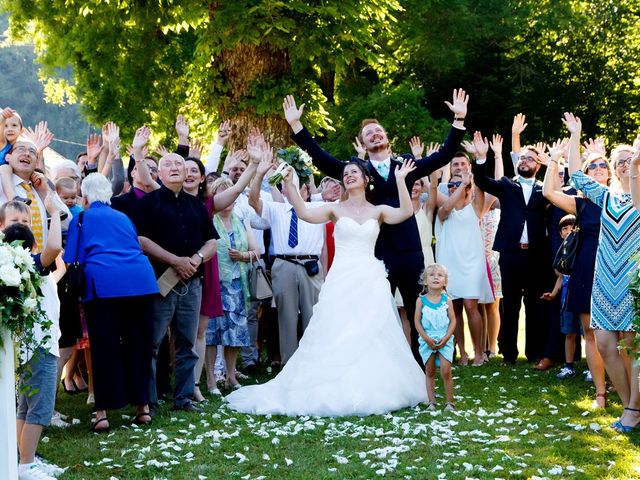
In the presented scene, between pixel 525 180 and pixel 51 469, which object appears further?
pixel 525 180

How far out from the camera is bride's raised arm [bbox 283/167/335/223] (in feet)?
29.7

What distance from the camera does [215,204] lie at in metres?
9.47

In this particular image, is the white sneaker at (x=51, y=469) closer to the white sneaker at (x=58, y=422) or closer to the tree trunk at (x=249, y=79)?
the white sneaker at (x=58, y=422)

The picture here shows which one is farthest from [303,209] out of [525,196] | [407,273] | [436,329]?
[525,196]

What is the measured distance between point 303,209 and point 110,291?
7.03 feet

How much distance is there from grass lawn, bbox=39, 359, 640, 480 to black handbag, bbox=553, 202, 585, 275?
1217mm

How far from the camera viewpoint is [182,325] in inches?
339

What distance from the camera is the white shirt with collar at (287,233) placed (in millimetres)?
10555

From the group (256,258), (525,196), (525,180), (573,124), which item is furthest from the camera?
Answer: (525,180)

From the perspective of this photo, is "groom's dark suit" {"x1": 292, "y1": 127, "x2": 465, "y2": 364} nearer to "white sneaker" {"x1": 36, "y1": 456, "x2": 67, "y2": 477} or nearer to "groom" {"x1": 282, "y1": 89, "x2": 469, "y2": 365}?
"groom" {"x1": 282, "y1": 89, "x2": 469, "y2": 365}

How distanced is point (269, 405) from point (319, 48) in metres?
6.67

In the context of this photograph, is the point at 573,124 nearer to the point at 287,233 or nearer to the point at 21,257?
the point at 287,233

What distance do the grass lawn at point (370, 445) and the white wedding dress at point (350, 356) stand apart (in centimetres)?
22

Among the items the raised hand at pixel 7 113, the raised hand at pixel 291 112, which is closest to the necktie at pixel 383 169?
the raised hand at pixel 291 112
